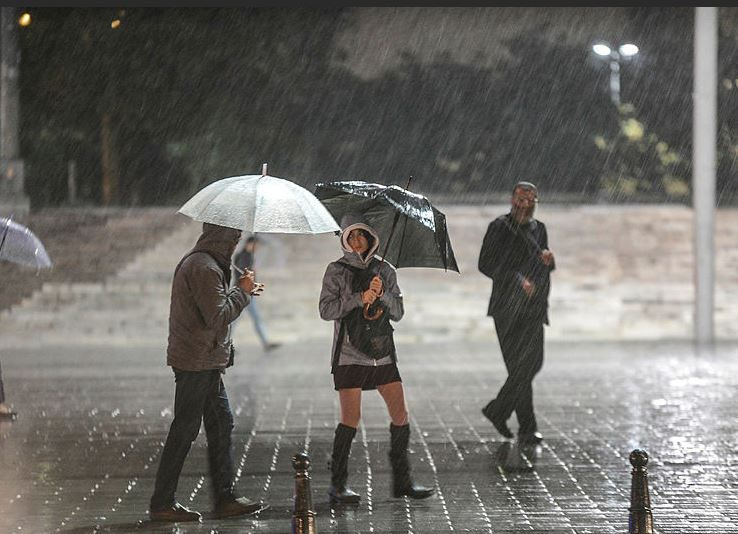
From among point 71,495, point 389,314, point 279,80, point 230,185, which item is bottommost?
point 71,495

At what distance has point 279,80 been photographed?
32844mm

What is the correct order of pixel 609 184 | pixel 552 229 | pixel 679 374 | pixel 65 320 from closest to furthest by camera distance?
1. pixel 679 374
2. pixel 65 320
3. pixel 552 229
4. pixel 609 184

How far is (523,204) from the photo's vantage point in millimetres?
10273

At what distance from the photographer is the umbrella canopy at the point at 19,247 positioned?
11.2m

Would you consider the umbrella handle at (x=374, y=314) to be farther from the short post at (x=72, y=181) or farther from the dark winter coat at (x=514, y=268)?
the short post at (x=72, y=181)

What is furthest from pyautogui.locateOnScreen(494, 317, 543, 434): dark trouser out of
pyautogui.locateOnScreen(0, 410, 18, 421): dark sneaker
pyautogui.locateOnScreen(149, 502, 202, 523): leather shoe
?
pyautogui.locateOnScreen(0, 410, 18, 421): dark sneaker

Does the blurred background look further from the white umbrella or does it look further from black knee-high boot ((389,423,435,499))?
the white umbrella

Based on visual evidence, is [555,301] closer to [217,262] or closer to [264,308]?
[264,308]

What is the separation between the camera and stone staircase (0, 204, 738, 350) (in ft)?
68.8

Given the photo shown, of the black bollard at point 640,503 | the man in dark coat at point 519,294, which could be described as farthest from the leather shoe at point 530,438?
the black bollard at point 640,503

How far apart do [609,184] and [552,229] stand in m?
6.82

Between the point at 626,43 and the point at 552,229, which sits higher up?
the point at 626,43

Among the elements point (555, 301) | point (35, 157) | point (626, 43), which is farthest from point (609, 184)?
point (35, 157)

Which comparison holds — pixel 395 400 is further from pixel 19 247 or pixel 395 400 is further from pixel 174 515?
pixel 19 247
